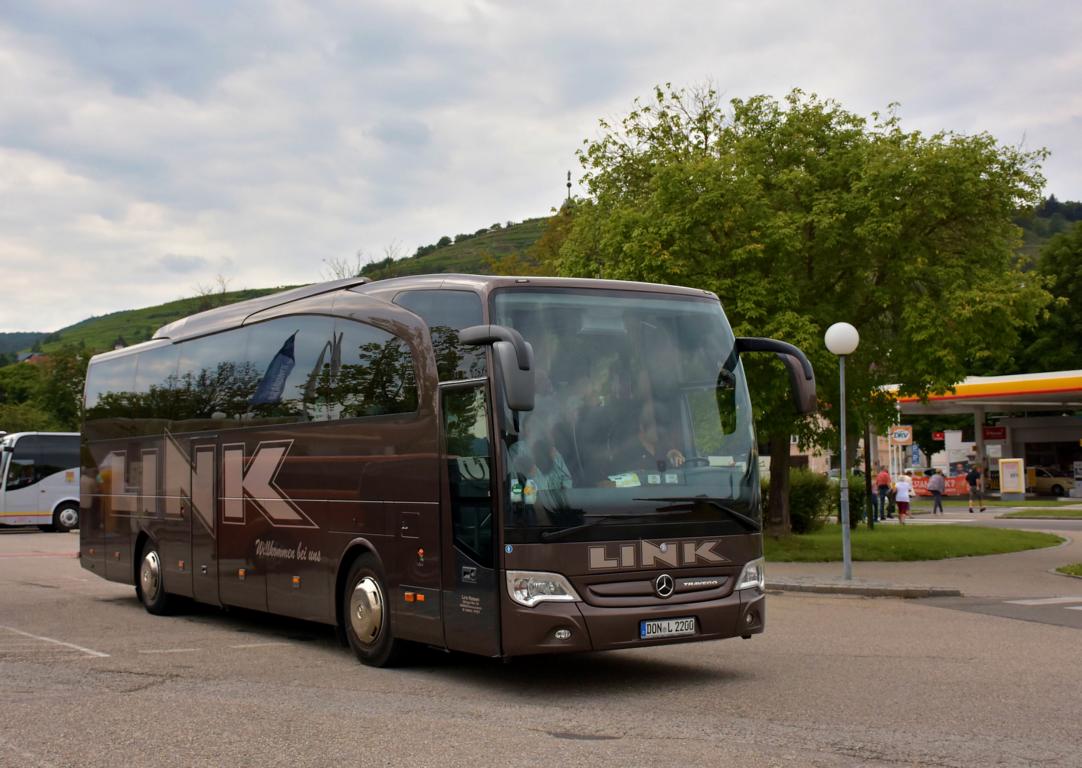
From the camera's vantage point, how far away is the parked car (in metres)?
66.9

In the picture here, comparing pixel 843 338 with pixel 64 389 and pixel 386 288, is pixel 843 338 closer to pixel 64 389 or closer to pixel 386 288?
pixel 386 288

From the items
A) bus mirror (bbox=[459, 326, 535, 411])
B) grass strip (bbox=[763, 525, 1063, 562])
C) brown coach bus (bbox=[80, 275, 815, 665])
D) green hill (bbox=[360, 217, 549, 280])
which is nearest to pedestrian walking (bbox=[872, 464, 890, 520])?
grass strip (bbox=[763, 525, 1063, 562])

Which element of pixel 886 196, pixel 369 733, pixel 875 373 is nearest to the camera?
pixel 369 733

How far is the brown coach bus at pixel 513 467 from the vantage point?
9312 mm

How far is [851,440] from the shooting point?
87.5ft

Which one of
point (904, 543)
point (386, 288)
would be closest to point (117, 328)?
point (904, 543)

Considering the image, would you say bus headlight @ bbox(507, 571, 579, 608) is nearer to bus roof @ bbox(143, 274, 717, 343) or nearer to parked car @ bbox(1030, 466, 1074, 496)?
bus roof @ bbox(143, 274, 717, 343)

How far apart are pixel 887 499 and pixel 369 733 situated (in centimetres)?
3822

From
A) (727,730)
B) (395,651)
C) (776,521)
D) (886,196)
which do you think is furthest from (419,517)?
(776,521)

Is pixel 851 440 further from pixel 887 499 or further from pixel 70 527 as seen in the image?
pixel 70 527

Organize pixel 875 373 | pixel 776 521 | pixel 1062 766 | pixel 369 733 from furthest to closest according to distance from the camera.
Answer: pixel 776 521
pixel 875 373
pixel 369 733
pixel 1062 766

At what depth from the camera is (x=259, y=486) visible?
43.1 feet

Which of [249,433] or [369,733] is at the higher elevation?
[249,433]

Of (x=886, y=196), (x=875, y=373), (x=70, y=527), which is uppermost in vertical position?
(x=886, y=196)
